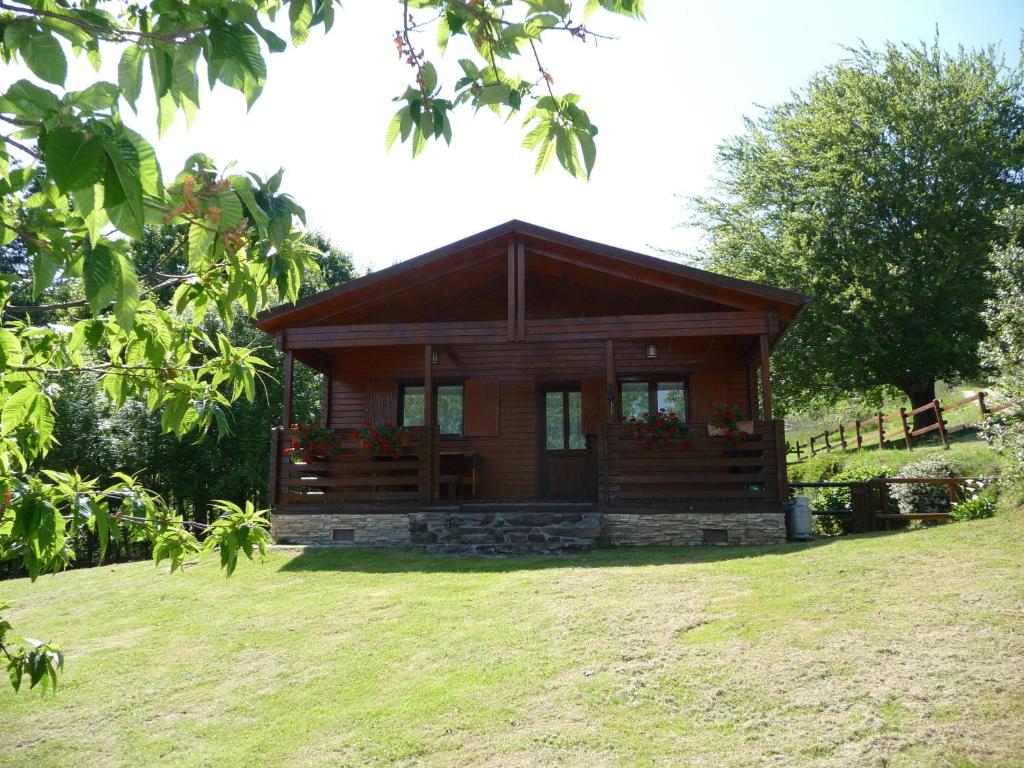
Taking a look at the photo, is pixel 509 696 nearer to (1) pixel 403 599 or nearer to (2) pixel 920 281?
(1) pixel 403 599

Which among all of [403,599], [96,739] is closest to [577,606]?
[403,599]

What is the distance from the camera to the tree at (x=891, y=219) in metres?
20.3

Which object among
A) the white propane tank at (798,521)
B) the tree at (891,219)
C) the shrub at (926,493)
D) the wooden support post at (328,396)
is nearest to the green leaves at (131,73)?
the white propane tank at (798,521)

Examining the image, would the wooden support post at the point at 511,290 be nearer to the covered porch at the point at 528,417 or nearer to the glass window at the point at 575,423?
the covered porch at the point at 528,417

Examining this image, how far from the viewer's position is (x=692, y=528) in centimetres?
1121

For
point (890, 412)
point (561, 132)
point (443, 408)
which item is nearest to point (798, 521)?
point (443, 408)

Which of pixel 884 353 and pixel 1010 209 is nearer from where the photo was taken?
pixel 1010 209

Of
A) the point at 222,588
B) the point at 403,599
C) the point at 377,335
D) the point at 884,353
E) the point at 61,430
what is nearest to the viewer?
the point at 403,599

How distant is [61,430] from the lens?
725 inches

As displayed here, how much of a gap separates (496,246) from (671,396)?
13.3ft

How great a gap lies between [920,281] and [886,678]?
18.4m

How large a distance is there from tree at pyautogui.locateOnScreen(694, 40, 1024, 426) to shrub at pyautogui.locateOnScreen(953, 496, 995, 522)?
29.6 ft

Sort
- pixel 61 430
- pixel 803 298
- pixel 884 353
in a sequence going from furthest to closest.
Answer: pixel 884 353
pixel 61 430
pixel 803 298

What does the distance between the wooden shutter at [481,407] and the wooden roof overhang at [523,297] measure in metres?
1.79
